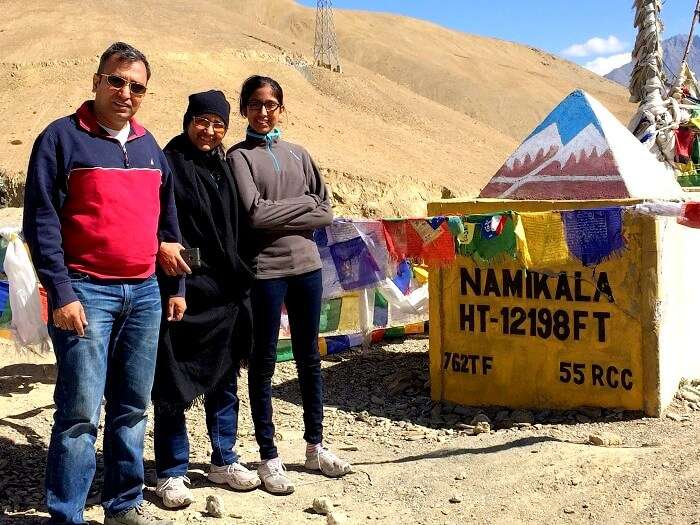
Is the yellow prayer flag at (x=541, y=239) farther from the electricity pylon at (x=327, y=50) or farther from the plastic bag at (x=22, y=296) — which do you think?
the electricity pylon at (x=327, y=50)

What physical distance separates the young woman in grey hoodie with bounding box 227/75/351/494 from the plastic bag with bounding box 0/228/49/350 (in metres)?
2.18

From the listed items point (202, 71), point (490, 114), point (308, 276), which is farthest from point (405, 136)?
point (490, 114)

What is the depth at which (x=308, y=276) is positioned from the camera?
12.9 ft

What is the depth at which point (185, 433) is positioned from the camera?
3.89m

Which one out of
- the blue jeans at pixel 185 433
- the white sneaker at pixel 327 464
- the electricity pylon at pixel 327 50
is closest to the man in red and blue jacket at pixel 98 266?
the blue jeans at pixel 185 433

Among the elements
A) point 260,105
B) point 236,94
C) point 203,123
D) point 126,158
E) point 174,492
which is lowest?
point 174,492

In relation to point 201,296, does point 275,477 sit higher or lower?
lower

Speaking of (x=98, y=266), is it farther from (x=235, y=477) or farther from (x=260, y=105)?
(x=235, y=477)

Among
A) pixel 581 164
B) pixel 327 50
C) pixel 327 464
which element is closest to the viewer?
pixel 327 464

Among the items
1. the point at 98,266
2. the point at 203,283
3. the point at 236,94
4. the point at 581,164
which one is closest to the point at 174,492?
the point at 203,283

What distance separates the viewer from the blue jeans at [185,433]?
12.5 ft

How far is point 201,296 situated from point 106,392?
633 mm

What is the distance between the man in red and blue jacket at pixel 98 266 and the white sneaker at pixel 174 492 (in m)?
0.34

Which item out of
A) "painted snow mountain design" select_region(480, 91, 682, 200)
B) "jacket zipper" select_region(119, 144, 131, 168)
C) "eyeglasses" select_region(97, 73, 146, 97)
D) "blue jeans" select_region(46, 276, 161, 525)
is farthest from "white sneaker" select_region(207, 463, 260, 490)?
"painted snow mountain design" select_region(480, 91, 682, 200)
